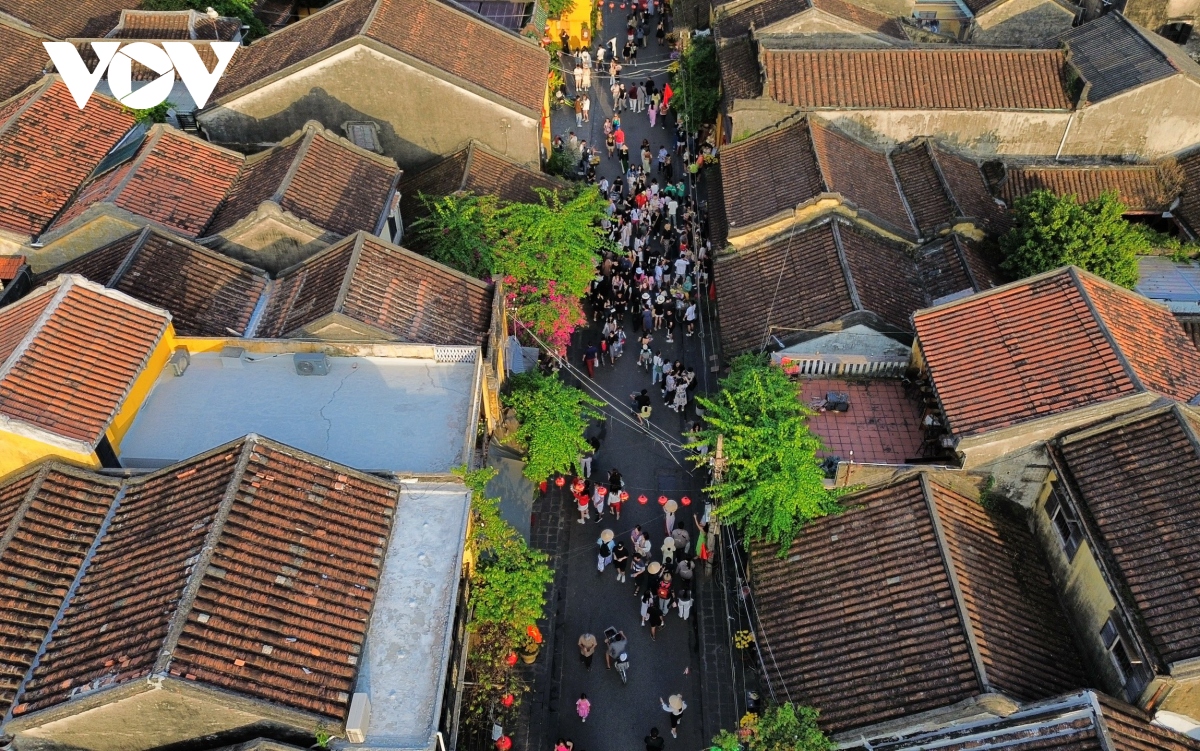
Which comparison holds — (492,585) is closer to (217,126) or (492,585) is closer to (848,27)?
(217,126)

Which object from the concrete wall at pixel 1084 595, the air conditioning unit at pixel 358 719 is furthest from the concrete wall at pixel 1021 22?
the air conditioning unit at pixel 358 719

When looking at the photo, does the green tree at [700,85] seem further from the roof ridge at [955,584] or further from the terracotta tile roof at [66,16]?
the terracotta tile roof at [66,16]

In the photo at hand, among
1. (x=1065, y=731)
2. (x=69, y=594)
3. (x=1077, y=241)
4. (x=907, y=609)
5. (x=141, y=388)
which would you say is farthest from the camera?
(x=1077, y=241)

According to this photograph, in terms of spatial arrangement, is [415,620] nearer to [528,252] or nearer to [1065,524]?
[528,252]

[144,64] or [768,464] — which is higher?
[144,64]

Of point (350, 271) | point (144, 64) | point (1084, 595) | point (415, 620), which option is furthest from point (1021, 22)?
point (415, 620)

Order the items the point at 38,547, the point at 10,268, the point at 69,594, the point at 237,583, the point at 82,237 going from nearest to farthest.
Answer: the point at 237,583
the point at 69,594
the point at 38,547
the point at 82,237
the point at 10,268
